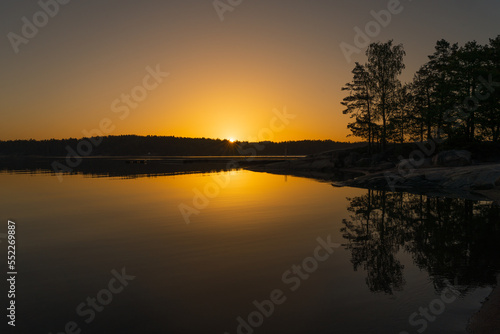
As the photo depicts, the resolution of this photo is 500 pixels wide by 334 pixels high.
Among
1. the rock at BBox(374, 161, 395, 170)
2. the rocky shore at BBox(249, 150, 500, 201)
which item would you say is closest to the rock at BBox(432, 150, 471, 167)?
the rocky shore at BBox(249, 150, 500, 201)

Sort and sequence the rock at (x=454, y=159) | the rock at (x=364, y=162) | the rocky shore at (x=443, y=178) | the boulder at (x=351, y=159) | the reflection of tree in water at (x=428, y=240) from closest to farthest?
1. the reflection of tree in water at (x=428, y=240)
2. the rocky shore at (x=443, y=178)
3. the rock at (x=454, y=159)
4. the rock at (x=364, y=162)
5. the boulder at (x=351, y=159)

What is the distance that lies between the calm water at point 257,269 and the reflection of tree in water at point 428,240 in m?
0.05

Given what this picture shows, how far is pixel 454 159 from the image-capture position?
115 feet

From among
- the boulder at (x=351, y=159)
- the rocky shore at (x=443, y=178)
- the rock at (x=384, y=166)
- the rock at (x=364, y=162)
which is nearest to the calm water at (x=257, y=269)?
the rocky shore at (x=443, y=178)

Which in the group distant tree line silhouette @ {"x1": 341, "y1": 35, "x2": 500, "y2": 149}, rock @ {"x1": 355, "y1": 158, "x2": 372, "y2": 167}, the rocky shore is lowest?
the rocky shore

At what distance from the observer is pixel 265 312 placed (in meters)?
7.01

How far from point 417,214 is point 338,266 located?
9932 mm

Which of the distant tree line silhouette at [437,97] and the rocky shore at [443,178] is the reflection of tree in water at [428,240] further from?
the distant tree line silhouette at [437,97]

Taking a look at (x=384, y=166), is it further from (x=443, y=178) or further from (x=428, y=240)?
(x=428, y=240)

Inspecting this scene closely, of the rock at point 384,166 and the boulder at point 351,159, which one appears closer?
the rock at point 384,166

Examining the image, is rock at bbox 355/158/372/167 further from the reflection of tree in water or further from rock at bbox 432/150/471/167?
the reflection of tree in water

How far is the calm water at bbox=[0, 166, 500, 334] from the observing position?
668cm

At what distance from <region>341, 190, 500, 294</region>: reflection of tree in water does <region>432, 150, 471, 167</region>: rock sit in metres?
16.3

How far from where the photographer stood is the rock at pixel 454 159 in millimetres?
34656
